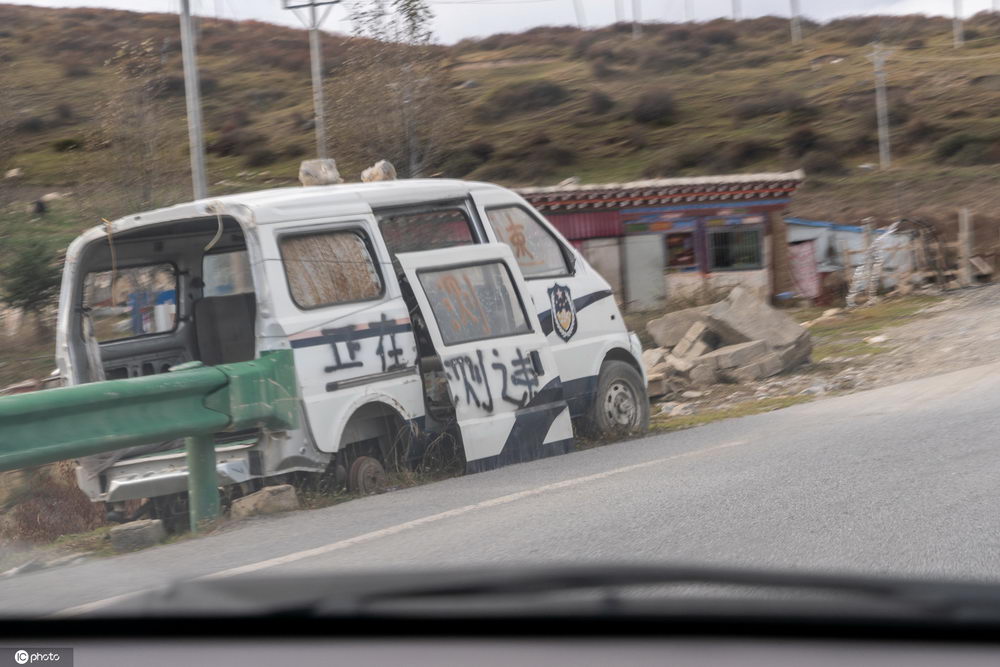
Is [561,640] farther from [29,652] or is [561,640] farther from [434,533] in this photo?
[434,533]

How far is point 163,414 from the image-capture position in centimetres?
657

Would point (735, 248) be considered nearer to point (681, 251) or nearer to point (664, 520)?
point (681, 251)

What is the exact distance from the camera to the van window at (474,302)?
805 centimetres

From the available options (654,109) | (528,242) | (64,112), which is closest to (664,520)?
(528,242)

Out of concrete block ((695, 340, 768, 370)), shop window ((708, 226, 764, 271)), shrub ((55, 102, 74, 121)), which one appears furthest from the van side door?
shrub ((55, 102, 74, 121))

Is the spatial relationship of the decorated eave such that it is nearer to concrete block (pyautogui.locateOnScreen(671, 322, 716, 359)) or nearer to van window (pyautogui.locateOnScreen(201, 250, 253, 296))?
concrete block (pyautogui.locateOnScreen(671, 322, 716, 359))

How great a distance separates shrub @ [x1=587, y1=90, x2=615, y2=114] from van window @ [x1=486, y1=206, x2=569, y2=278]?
47.2 metres

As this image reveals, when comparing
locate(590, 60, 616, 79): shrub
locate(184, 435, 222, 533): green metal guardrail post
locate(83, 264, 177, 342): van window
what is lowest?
locate(184, 435, 222, 533): green metal guardrail post

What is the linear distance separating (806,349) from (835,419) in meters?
5.90

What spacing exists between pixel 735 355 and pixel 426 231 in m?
6.92

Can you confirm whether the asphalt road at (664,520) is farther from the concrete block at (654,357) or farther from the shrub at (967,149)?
the shrub at (967,149)

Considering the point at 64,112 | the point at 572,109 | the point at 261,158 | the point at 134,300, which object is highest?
the point at 64,112

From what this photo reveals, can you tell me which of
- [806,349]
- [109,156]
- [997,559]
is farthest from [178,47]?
[997,559]

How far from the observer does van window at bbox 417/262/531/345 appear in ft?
26.4
